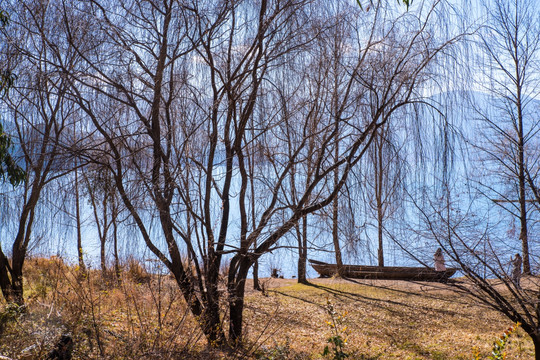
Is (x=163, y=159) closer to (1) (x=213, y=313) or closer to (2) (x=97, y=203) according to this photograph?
(2) (x=97, y=203)

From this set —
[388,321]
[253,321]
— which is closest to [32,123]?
[253,321]

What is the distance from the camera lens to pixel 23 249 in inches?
319

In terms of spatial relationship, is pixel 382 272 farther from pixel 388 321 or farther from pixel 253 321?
pixel 253 321

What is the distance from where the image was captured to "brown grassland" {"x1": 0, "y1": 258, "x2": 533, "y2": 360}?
5.45 m

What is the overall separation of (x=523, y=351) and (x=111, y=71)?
26.7 feet

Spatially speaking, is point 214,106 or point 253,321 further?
point 253,321

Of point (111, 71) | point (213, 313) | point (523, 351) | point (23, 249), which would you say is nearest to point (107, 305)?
point (23, 249)

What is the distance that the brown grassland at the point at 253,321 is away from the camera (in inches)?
215

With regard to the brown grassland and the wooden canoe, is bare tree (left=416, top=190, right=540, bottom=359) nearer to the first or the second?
the brown grassland

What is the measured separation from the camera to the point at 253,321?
10148 mm

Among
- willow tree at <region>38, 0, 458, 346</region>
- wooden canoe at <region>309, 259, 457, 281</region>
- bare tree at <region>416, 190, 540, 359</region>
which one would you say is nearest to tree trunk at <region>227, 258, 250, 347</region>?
willow tree at <region>38, 0, 458, 346</region>

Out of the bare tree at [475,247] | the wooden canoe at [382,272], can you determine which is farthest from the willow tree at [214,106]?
the wooden canoe at [382,272]

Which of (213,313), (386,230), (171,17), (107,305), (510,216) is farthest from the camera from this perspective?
(107,305)

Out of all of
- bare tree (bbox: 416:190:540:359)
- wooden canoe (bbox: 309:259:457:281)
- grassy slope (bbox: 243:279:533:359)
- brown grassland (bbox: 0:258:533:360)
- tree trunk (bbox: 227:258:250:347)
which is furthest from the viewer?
wooden canoe (bbox: 309:259:457:281)
